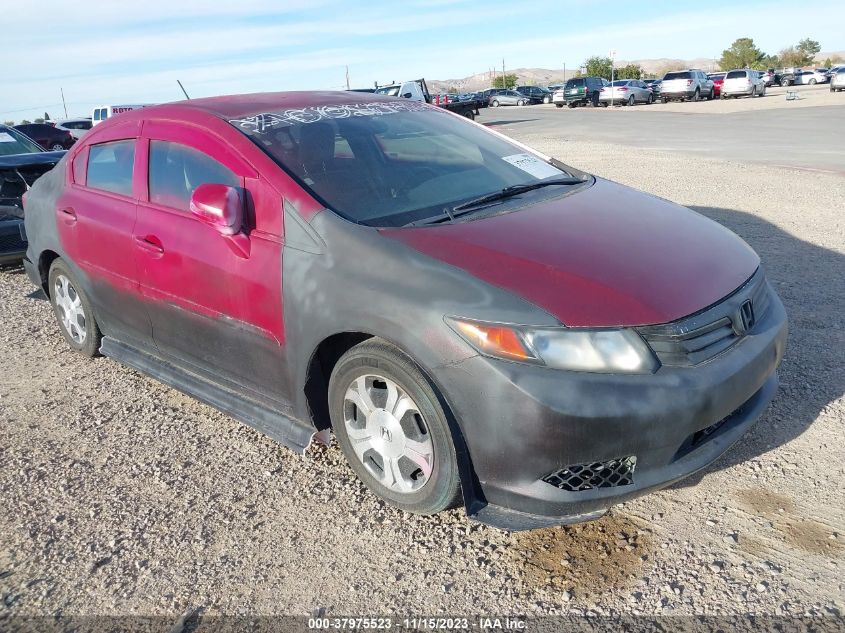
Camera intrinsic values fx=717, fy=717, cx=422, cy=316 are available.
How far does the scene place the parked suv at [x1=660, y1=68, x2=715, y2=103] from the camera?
42500mm

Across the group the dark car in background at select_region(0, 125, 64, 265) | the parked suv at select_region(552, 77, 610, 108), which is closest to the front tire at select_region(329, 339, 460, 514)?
the dark car in background at select_region(0, 125, 64, 265)

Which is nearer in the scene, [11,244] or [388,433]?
[388,433]

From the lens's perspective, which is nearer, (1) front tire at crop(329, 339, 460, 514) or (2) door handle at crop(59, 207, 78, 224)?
(1) front tire at crop(329, 339, 460, 514)

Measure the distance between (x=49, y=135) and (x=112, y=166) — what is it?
2371 cm

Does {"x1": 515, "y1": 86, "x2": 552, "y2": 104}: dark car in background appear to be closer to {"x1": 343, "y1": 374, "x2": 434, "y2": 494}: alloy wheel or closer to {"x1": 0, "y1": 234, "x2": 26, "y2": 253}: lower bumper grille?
{"x1": 0, "y1": 234, "x2": 26, "y2": 253}: lower bumper grille

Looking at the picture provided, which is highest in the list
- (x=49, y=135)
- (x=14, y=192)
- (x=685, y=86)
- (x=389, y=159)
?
(x=389, y=159)

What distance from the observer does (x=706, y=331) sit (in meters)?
2.69

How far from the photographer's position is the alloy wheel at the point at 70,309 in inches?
189

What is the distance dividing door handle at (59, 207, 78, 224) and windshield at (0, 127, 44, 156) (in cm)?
528

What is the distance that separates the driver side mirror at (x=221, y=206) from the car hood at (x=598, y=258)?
727 mm

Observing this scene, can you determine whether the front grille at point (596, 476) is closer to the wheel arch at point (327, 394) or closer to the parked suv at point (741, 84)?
the wheel arch at point (327, 394)

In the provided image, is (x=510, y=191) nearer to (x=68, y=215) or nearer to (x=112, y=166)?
(x=112, y=166)

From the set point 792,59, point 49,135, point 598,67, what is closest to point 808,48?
point 792,59

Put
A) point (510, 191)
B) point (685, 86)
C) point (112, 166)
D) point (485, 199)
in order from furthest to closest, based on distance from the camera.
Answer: point (685, 86)
point (112, 166)
point (510, 191)
point (485, 199)
